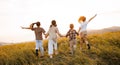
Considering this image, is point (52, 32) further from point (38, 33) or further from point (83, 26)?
point (83, 26)

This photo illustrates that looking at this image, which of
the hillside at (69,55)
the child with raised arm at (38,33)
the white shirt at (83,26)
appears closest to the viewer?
the hillside at (69,55)

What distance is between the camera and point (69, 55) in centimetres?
1766

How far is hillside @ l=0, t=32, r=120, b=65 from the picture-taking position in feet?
53.0

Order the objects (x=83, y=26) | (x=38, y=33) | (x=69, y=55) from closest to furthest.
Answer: (x=38, y=33) → (x=69, y=55) → (x=83, y=26)

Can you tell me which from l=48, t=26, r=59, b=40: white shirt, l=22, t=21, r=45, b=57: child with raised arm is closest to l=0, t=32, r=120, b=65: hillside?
l=22, t=21, r=45, b=57: child with raised arm

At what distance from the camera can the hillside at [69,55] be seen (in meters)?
16.2

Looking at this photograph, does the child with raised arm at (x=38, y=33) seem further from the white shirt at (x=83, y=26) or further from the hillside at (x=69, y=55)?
the white shirt at (x=83, y=26)

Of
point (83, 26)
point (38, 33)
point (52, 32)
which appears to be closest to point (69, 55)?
point (52, 32)

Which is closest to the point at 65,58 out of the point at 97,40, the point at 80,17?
the point at 80,17

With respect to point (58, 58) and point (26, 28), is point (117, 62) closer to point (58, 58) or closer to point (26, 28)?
point (58, 58)

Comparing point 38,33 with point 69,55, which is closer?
point 38,33

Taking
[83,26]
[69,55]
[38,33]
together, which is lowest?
[69,55]

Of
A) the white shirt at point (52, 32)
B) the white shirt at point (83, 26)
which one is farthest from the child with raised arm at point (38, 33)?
the white shirt at point (83, 26)

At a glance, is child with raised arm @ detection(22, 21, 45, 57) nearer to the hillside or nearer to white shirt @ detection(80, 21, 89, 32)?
the hillside
